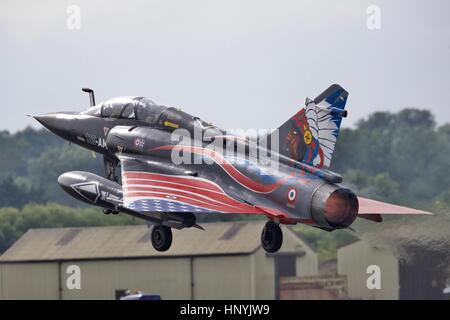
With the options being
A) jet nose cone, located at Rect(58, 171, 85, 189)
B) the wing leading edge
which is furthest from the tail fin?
jet nose cone, located at Rect(58, 171, 85, 189)

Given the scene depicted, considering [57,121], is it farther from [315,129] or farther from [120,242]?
[120,242]

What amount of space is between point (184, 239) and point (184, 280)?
2340mm

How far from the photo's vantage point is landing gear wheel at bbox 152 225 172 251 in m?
33.7

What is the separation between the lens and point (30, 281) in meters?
59.9

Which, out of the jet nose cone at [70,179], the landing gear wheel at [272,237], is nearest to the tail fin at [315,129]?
the landing gear wheel at [272,237]

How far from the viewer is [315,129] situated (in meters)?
32.6

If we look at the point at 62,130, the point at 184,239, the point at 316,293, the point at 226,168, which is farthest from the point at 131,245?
the point at 226,168

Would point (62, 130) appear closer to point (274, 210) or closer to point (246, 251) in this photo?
point (274, 210)

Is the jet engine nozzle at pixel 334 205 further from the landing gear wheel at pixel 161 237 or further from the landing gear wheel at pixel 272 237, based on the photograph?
the landing gear wheel at pixel 161 237

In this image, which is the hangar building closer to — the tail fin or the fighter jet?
the fighter jet

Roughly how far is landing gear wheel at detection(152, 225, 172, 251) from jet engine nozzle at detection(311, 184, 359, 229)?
4040 mm

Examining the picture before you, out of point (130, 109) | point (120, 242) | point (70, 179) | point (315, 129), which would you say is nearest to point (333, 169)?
point (120, 242)

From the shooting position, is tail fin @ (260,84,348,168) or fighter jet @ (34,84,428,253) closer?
fighter jet @ (34,84,428,253)

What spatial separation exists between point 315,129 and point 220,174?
245 centimetres
